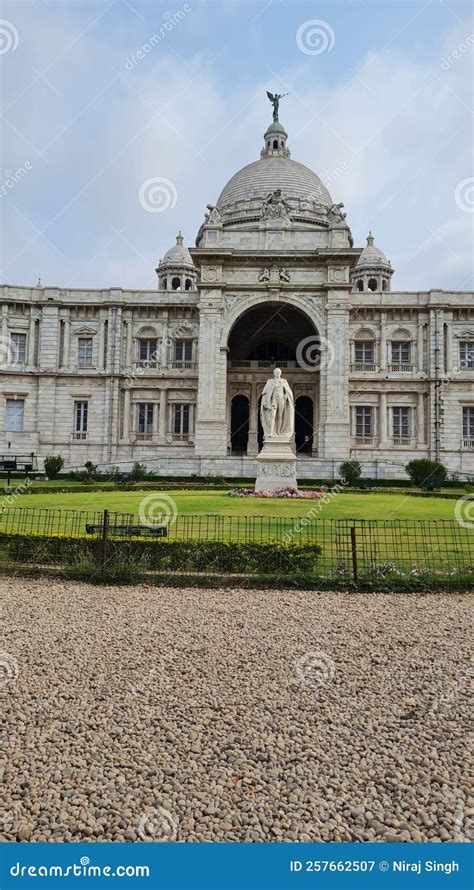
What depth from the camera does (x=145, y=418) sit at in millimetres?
42125

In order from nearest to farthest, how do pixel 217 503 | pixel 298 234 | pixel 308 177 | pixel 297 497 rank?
pixel 217 503 < pixel 297 497 < pixel 298 234 < pixel 308 177

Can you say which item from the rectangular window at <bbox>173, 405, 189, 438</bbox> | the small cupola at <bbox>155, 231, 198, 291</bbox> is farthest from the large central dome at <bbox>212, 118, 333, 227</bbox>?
the rectangular window at <bbox>173, 405, 189, 438</bbox>

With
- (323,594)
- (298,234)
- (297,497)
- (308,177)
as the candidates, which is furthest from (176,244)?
(323,594)

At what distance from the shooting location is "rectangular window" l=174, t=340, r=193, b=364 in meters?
42.6

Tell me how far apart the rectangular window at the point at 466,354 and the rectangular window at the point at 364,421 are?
7332mm

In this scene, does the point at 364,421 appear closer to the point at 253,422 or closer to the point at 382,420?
the point at 382,420

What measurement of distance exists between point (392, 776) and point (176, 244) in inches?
2221

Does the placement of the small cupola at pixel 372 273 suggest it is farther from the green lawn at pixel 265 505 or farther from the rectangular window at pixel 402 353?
the green lawn at pixel 265 505

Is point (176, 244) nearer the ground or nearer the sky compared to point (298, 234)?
nearer the sky

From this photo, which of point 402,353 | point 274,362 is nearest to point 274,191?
point 274,362


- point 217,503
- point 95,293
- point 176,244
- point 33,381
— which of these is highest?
point 176,244

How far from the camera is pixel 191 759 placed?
4.09m

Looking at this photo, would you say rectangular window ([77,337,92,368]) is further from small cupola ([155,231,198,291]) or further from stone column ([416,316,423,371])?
stone column ([416,316,423,371])

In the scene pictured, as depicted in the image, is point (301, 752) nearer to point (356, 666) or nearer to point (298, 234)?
point (356, 666)
